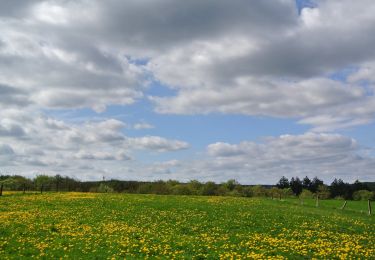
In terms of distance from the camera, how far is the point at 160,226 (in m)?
29.7

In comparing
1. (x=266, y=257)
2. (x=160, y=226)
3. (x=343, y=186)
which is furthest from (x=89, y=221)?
(x=343, y=186)

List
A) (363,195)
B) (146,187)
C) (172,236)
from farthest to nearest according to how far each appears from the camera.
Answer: (363,195) → (146,187) → (172,236)

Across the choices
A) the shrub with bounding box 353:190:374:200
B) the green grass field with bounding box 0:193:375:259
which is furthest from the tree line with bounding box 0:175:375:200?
the green grass field with bounding box 0:193:375:259

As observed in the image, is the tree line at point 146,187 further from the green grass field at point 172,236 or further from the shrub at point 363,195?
the green grass field at point 172,236

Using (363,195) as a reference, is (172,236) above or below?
below

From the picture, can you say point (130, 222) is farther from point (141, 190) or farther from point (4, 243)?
point (141, 190)

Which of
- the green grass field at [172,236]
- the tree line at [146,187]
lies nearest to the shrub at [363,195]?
the tree line at [146,187]

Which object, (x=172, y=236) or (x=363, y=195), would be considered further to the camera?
(x=363, y=195)

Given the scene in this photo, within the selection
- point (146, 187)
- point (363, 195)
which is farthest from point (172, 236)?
point (363, 195)

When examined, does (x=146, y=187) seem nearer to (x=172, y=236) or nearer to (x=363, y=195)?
(x=172, y=236)

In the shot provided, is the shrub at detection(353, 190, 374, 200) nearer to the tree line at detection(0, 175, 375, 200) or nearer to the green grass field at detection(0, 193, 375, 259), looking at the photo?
the tree line at detection(0, 175, 375, 200)

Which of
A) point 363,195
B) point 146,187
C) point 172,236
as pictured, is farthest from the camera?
point 363,195

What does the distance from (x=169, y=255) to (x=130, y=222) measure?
13.0 metres

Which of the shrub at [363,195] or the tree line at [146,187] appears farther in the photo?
the shrub at [363,195]
